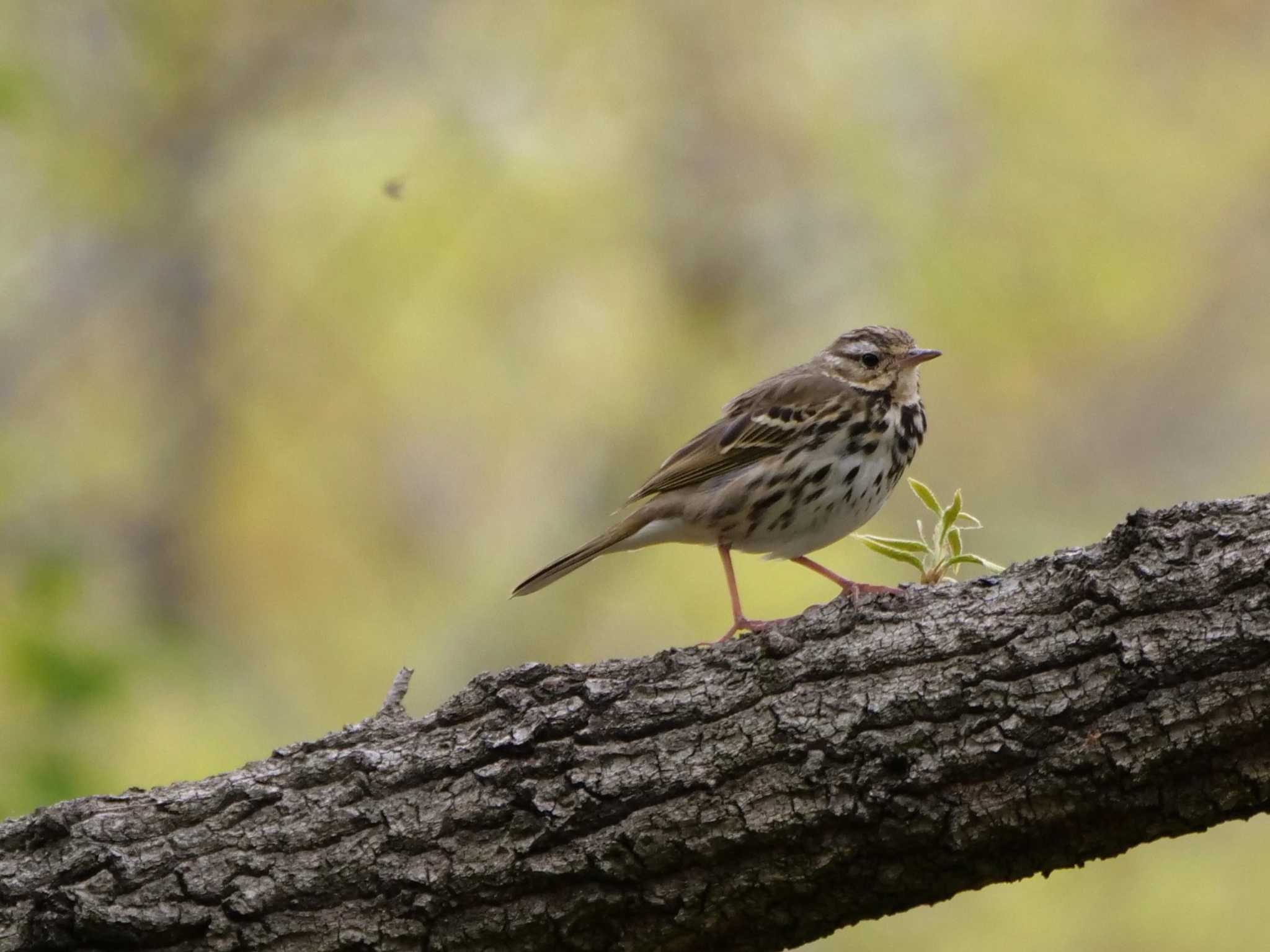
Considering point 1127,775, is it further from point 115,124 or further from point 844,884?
point 115,124

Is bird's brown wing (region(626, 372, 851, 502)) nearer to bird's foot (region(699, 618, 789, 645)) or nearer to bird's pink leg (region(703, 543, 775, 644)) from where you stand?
bird's pink leg (region(703, 543, 775, 644))

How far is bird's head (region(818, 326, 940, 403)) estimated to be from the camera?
609cm

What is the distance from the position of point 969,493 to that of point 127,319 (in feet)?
23.1

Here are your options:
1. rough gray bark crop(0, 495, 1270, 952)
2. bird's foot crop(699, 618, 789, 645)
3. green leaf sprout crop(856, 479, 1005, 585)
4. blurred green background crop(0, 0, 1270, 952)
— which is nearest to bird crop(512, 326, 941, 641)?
bird's foot crop(699, 618, 789, 645)

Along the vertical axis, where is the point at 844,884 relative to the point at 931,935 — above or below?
below

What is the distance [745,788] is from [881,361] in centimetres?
295

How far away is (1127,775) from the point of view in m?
3.34

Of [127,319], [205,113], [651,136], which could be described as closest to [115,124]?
[205,113]

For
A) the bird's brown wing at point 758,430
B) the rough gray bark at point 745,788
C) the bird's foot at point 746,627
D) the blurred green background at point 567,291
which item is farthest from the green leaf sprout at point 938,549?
the blurred green background at point 567,291

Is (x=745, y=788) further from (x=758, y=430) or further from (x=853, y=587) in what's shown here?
(x=758, y=430)

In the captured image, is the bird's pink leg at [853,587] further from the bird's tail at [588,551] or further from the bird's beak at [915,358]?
the bird's beak at [915,358]

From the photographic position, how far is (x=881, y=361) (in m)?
6.14

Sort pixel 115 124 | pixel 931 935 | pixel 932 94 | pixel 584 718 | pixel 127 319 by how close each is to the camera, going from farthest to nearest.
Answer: pixel 127 319, pixel 115 124, pixel 932 94, pixel 931 935, pixel 584 718

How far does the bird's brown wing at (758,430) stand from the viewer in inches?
235
